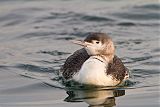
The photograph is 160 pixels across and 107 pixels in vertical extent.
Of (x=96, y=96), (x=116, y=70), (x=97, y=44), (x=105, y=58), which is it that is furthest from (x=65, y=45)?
(x=96, y=96)

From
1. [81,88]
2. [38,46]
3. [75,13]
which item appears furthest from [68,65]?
[75,13]

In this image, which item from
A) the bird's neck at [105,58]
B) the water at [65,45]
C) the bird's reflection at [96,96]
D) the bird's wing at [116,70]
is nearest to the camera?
the bird's reflection at [96,96]

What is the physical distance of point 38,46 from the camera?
51.8 feet

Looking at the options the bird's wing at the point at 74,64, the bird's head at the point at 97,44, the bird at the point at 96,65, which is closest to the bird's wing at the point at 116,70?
the bird at the point at 96,65

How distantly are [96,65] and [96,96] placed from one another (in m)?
0.61

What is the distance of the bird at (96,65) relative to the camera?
39.8 feet

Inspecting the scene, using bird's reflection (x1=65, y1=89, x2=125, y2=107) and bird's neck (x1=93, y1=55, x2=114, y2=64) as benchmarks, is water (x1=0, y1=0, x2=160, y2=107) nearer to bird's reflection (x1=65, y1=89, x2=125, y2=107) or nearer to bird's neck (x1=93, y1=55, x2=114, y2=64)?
bird's reflection (x1=65, y1=89, x2=125, y2=107)

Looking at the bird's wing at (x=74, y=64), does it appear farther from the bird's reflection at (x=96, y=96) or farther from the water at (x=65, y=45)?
the bird's reflection at (x=96, y=96)

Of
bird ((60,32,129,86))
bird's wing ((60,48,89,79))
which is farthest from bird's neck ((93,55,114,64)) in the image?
bird's wing ((60,48,89,79))

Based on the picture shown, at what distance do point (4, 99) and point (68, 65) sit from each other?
176 centimetres

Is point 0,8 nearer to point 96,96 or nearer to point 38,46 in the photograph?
point 38,46

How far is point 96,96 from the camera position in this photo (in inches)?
468

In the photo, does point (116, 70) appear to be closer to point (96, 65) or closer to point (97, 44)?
point (96, 65)

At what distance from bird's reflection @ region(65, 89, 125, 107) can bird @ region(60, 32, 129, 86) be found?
0.19m
